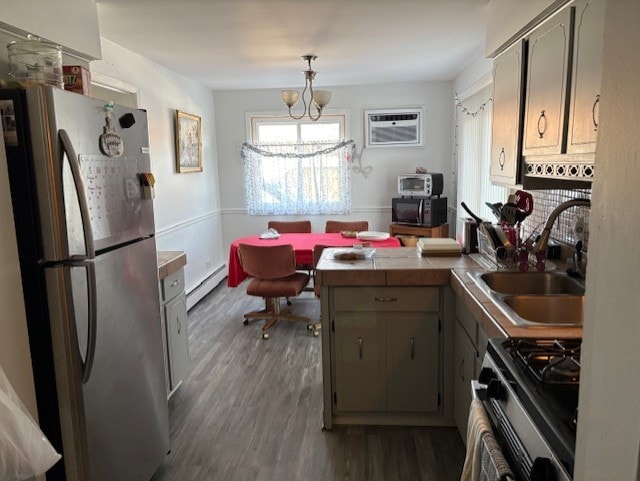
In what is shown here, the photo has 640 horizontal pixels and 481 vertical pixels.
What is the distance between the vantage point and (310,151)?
5832mm

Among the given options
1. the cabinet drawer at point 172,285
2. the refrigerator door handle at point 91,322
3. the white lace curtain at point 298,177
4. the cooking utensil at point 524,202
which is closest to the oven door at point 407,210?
the white lace curtain at point 298,177

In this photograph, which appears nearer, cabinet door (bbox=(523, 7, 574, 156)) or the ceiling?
cabinet door (bbox=(523, 7, 574, 156))

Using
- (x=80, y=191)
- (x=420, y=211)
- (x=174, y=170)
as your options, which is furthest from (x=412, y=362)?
(x=174, y=170)

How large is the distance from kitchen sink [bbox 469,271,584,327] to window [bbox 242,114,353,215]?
3738mm

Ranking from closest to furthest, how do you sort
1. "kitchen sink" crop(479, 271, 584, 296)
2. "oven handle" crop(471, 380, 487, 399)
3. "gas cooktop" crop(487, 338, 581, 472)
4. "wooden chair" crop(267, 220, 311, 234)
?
"gas cooktop" crop(487, 338, 581, 472) → "oven handle" crop(471, 380, 487, 399) → "kitchen sink" crop(479, 271, 584, 296) → "wooden chair" crop(267, 220, 311, 234)

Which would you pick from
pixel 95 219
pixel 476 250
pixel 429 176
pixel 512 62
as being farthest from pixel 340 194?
pixel 95 219

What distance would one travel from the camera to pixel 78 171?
1567 mm

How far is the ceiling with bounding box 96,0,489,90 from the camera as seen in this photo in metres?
2.76

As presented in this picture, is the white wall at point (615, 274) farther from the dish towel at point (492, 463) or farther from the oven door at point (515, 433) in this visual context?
the dish towel at point (492, 463)

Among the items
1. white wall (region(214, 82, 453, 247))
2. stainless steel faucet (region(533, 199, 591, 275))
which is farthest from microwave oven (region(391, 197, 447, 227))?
stainless steel faucet (region(533, 199, 591, 275))

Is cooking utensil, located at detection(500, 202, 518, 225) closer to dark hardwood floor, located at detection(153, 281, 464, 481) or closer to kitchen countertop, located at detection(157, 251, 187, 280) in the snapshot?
dark hardwood floor, located at detection(153, 281, 464, 481)

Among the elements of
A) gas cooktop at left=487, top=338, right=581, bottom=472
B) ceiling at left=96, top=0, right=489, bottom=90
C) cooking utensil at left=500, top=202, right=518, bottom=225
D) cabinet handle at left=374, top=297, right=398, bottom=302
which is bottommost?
cabinet handle at left=374, top=297, right=398, bottom=302

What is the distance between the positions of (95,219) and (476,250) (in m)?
2.06

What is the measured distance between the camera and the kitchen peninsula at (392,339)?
2406 mm
